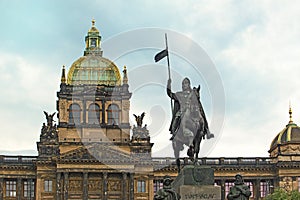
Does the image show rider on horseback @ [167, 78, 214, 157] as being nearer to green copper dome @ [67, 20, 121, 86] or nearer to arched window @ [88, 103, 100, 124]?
arched window @ [88, 103, 100, 124]

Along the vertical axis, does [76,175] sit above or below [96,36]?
below

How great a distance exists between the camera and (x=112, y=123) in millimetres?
119625

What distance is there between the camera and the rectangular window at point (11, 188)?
113 metres

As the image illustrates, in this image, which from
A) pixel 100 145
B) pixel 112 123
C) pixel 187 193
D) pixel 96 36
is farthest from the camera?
pixel 96 36

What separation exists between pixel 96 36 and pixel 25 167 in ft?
89.3

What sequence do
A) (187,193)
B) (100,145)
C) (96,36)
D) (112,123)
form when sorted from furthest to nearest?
1. (96,36)
2. (112,123)
3. (100,145)
4. (187,193)

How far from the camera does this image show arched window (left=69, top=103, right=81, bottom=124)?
4688 inches

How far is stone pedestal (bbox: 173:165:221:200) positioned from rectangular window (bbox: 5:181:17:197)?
285ft

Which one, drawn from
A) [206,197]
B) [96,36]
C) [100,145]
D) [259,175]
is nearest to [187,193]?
[206,197]

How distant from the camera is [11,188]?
4469 inches

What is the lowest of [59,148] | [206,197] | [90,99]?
[206,197]

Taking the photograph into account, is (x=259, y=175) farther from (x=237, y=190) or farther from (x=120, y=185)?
(x=237, y=190)

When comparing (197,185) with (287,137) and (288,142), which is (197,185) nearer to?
(288,142)

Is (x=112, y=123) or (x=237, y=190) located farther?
(x=112, y=123)
